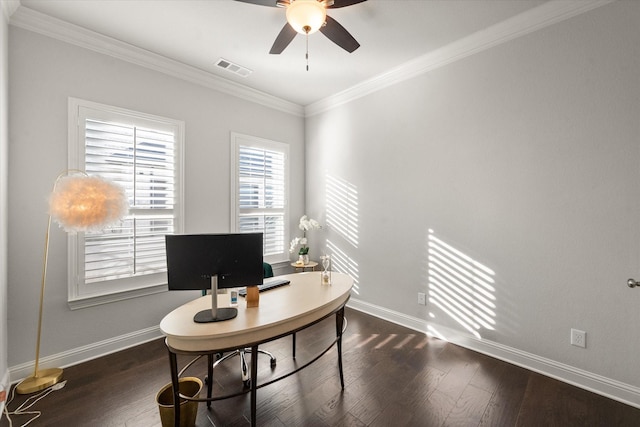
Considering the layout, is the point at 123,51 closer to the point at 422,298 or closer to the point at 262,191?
the point at 262,191

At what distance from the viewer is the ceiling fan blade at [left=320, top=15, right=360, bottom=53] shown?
1994mm

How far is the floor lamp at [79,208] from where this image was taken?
204 centimetres

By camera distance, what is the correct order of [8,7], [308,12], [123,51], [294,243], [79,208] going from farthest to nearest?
[294,243] < [123,51] < [8,7] < [79,208] < [308,12]

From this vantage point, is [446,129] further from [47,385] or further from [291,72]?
[47,385]

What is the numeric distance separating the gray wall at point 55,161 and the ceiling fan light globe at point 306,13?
201 centimetres

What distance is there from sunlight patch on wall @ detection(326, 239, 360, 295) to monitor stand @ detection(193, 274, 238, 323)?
234cm

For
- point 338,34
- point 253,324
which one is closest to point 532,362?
point 253,324

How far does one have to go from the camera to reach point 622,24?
202 cm

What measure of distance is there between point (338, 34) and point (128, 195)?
2.44 meters

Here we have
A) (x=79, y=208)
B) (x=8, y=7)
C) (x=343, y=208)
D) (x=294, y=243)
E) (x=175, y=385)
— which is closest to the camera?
(x=175, y=385)

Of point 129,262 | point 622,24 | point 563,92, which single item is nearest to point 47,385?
point 129,262

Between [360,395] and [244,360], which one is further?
[244,360]

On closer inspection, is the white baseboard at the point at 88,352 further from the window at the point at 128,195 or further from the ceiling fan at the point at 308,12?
the ceiling fan at the point at 308,12

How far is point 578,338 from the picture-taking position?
220 cm
